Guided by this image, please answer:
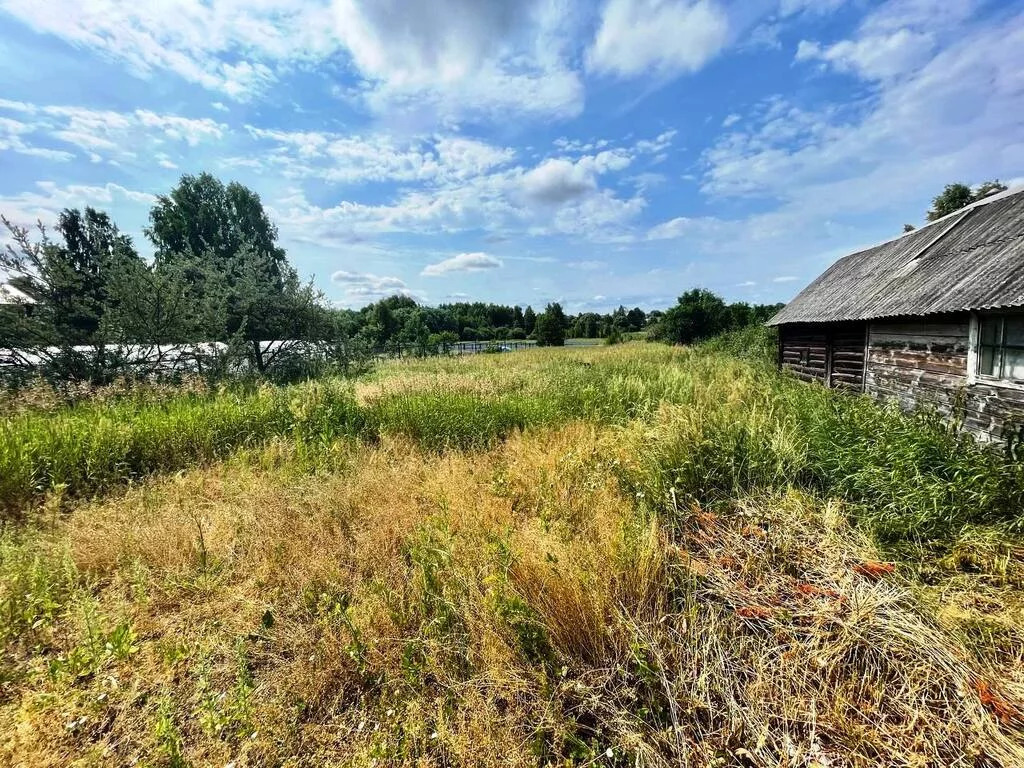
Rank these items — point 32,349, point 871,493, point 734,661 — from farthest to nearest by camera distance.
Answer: point 32,349 → point 871,493 → point 734,661

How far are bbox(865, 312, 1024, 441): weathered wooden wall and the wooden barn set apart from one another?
1cm

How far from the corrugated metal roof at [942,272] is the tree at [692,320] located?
800 inches

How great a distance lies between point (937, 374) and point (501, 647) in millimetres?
7528

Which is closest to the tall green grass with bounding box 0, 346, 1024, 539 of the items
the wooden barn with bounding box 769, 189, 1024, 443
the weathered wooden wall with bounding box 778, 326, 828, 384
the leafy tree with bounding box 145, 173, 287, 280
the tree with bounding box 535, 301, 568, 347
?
the wooden barn with bounding box 769, 189, 1024, 443

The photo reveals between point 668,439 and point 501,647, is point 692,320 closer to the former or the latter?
point 668,439

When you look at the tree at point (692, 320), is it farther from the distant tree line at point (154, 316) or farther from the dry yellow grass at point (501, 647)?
the dry yellow grass at point (501, 647)

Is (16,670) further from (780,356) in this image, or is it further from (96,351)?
(780,356)

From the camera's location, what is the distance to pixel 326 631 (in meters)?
2.29

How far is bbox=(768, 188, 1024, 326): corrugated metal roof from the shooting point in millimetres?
4930

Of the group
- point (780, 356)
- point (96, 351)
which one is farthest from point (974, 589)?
point (96, 351)

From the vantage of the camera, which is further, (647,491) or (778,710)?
(647,491)

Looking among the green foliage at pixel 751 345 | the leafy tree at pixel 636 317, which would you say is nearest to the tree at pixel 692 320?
the green foliage at pixel 751 345

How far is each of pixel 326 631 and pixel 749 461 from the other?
3.77m

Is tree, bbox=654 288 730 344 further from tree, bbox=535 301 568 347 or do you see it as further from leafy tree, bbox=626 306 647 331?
leafy tree, bbox=626 306 647 331
